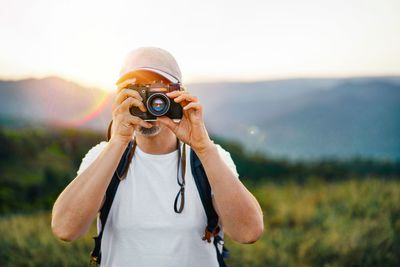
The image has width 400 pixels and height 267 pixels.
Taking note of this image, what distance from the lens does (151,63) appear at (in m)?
2.79

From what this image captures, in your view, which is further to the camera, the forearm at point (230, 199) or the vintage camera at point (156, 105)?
the vintage camera at point (156, 105)

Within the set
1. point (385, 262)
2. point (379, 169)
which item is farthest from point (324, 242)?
point (379, 169)

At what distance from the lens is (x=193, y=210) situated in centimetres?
248

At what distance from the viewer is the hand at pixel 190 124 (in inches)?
96.7

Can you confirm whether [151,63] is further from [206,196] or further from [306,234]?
[306,234]

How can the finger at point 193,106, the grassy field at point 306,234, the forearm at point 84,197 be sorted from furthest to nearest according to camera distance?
the grassy field at point 306,234
the finger at point 193,106
the forearm at point 84,197

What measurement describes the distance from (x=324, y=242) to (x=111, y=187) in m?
5.26

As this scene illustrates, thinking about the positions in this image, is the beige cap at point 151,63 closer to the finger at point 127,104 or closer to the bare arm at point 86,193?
the finger at point 127,104

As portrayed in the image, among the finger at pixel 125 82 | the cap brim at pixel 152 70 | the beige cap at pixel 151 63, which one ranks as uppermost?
the beige cap at pixel 151 63

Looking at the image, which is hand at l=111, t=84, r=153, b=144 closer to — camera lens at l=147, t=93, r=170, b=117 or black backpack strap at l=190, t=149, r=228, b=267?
camera lens at l=147, t=93, r=170, b=117

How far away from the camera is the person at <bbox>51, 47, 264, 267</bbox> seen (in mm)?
2400

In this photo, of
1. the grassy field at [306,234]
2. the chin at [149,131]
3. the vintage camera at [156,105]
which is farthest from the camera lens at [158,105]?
the grassy field at [306,234]

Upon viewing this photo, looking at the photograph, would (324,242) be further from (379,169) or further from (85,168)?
(85,168)

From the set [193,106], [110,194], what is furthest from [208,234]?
[193,106]
